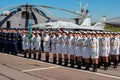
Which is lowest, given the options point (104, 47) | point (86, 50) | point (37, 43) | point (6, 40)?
point (86, 50)

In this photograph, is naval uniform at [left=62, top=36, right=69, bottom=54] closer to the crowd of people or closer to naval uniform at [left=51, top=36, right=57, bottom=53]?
the crowd of people

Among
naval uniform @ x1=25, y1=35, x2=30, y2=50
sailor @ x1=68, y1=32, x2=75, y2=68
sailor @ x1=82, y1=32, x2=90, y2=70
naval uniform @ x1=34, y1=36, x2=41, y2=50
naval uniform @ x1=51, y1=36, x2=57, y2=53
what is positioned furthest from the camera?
naval uniform @ x1=25, y1=35, x2=30, y2=50

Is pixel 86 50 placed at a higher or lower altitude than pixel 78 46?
lower

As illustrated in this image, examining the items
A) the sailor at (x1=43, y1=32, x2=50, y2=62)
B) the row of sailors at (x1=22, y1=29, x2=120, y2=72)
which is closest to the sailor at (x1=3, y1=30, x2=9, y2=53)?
the sailor at (x1=43, y1=32, x2=50, y2=62)

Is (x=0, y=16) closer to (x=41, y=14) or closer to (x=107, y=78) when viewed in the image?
(x=41, y=14)

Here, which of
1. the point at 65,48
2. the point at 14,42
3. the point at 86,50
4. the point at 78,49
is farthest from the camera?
the point at 14,42

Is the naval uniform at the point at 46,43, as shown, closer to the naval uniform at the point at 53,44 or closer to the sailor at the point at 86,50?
the naval uniform at the point at 53,44

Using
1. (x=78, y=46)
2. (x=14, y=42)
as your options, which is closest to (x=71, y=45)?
(x=78, y=46)

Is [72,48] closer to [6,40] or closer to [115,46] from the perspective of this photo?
[115,46]

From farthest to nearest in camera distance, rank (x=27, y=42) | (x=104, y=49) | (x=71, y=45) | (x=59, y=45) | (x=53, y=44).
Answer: (x=27, y=42)
(x=53, y=44)
(x=59, y=45)
(x=71, y=45)
(x=104, y=49)

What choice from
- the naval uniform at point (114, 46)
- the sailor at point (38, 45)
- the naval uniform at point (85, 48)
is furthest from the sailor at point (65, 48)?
the sailor at point (38, 45)

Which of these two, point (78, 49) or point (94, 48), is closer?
point (94, 48)

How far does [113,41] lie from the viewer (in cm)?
1395

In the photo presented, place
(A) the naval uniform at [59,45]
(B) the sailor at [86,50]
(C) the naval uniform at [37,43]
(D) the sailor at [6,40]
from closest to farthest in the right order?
(B) the sailor at [86,50] < (A) the naval uniform at [59,45] < (C) the naval uniform at [37,43] < (D) the sailor at [6,40]
